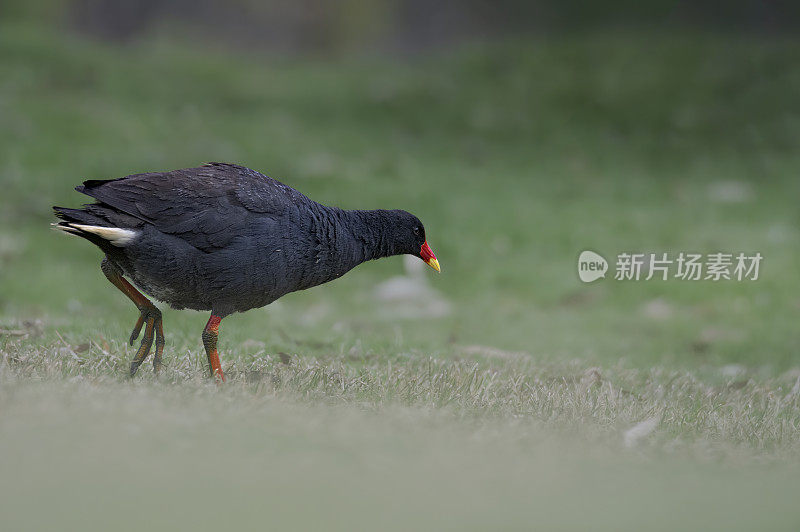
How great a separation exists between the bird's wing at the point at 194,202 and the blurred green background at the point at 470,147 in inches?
65.5

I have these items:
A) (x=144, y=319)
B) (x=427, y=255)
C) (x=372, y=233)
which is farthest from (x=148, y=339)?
(x=427, y=255)

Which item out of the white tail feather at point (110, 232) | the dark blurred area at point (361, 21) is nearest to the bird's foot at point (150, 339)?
the white tail feather at point (110, 232)

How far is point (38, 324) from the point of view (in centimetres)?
766

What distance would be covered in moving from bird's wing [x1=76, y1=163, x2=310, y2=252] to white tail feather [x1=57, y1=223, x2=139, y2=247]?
14cm

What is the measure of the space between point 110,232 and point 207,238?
604 millimetres

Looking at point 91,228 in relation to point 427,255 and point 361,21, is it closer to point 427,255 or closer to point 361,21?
point 427,255

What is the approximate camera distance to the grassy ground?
15.4 ft

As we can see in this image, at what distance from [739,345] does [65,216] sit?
860 cm

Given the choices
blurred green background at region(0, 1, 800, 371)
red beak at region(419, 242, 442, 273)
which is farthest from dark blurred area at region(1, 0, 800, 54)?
red beak at region(419, 242, 442, 273)

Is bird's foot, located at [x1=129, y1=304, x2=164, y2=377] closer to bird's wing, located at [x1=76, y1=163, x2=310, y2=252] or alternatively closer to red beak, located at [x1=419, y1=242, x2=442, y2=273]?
bird's wing, located at [x1=76, y1=163, x2=310, y2=252]

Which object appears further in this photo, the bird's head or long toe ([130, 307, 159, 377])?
the bird's head

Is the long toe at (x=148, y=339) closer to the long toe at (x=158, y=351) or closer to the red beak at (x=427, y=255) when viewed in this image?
the long toe at (x=158, y=351)

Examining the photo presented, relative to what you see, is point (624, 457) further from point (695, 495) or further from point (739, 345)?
point (739, 345)

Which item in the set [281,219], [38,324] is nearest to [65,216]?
[281,219]
